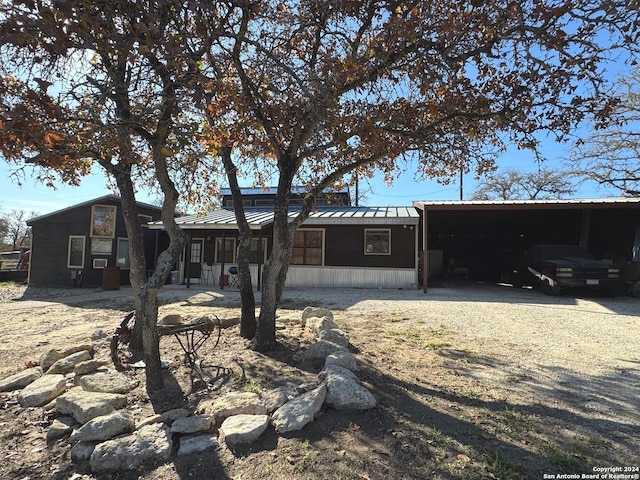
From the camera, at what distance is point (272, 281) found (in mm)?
5445

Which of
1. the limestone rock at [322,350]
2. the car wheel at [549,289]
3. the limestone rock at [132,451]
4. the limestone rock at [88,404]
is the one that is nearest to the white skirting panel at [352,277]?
the car wheel at [549,289]

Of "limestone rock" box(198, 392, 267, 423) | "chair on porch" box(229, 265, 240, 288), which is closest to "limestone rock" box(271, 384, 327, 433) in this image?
"limestone rock" box(198, 392, 267, 423)

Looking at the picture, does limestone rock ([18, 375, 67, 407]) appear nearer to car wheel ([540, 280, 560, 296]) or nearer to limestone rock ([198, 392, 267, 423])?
limestone rock ([198, 392, 267, 423])

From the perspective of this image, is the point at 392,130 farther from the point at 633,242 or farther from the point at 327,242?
the point at 633,242

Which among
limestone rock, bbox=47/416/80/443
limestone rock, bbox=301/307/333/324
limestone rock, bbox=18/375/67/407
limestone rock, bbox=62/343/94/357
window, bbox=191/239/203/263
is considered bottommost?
limestone rock, bbox=47/416/80/443

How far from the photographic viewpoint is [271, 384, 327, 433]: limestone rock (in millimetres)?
3213

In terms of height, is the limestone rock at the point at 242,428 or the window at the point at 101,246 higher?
the window at the point at 101,246

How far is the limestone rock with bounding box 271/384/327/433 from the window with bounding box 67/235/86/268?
675 inches

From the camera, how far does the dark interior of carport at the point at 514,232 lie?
557 inches

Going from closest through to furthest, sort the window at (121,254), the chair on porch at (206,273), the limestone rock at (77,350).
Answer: the limestone rock at (77,350) → the chair on porch at (206,273) → the window at (121,254)

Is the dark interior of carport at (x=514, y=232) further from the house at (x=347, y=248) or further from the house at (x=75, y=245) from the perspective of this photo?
the house at (x=75, y=245)

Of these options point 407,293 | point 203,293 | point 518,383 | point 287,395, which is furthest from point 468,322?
point 203,293

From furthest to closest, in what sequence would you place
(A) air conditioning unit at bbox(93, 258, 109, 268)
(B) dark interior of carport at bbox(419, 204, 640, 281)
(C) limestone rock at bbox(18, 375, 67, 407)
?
1. (A) air conditioning unit at bbox(93, 258, 109, 268)
2. (B) dark interior of carport at bbox(419, 204, 640, 281)
3. (C) limestone rock at bbox(18, 375, 67, 407)

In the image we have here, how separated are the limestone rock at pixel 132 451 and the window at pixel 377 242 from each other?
12467mm
